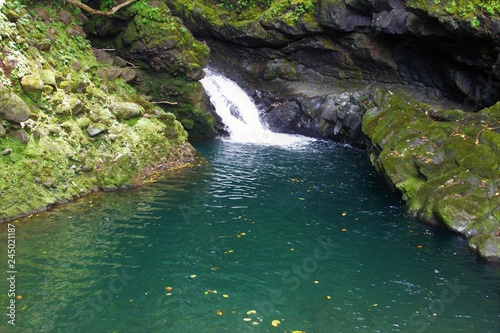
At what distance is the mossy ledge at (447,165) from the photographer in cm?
1209

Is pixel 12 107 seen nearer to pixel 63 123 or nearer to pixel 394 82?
pixel 63 123

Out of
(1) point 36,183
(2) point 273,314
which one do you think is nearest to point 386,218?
(2) point 273,314

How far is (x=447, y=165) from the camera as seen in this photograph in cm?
1436

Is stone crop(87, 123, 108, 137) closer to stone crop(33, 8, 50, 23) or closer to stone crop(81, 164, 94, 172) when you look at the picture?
stone crop(81, 164, 94, 172)

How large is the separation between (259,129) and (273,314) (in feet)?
65.8

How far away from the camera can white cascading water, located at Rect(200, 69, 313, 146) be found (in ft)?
86.1

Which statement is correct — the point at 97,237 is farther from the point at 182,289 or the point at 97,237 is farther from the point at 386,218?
the point at 386,218

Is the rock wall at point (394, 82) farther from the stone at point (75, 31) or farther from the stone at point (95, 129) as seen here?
the stone at point (75, 31)

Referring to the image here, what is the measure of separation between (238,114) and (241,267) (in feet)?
60.3

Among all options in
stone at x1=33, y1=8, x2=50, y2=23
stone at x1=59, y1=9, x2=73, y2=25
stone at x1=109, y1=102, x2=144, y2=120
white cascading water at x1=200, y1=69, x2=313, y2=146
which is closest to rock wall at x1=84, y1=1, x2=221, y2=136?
white cascading water at x1=200, y1=69, x2=313, y2=146

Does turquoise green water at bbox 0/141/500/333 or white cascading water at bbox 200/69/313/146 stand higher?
white cascading water at bbox 200/69/313/146

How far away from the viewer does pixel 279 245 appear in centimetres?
1141

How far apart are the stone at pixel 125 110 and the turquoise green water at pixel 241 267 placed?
3.47 meters

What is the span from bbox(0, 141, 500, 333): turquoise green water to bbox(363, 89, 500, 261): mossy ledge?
56 cm
